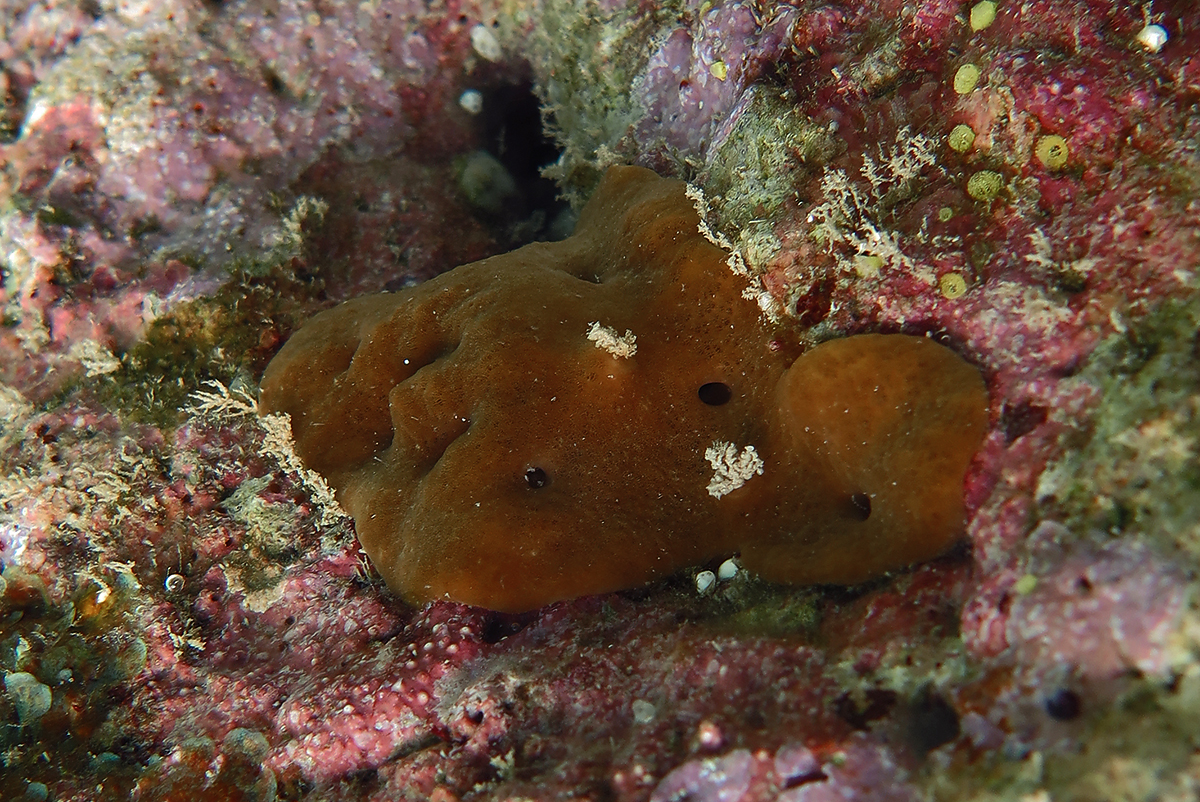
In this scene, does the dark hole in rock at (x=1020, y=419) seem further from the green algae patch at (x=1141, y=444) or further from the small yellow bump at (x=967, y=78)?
the small yellow bump at (x=967, y=78)

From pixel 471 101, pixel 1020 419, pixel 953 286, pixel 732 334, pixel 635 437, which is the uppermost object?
pixel 471 101

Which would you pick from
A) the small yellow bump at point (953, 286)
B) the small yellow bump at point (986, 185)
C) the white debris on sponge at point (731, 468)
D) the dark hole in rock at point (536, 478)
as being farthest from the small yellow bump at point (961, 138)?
the dark hole in rock at point (536, 478)

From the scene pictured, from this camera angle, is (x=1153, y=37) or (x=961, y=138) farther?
(x=961, y=138)

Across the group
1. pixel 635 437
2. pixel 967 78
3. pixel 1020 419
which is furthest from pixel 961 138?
pixel 635 437

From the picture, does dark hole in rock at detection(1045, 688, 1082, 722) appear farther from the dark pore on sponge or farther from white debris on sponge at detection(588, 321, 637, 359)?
white debris on sponge at detection(588, 321, 637, 359)

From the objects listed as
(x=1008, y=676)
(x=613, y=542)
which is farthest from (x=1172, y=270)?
(x=613, y=542)

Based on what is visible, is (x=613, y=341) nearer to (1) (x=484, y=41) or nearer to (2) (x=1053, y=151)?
(2) (x=1053, y=151)

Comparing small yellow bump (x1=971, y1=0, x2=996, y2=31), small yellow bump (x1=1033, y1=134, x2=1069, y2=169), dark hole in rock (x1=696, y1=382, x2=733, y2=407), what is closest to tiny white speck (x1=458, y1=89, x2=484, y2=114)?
dark hole in rock (x1=696, y1=382, x2=733, y2=407)

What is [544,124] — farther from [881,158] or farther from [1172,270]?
[1172,270]
